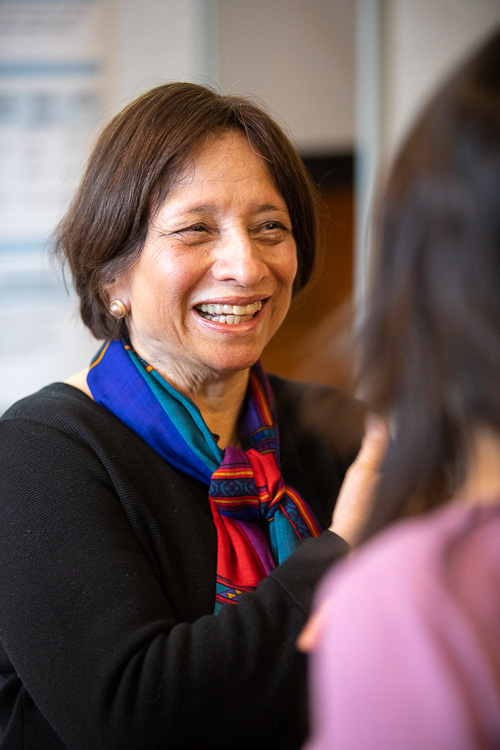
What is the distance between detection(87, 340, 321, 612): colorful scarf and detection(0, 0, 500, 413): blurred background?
131 cm

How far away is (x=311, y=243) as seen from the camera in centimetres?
167

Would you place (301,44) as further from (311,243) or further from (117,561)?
(117,561)

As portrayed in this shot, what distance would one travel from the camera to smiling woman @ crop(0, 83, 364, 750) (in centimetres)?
104

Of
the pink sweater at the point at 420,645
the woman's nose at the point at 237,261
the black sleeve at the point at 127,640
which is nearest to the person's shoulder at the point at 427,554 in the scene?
the pink sweater at the point at 420,645

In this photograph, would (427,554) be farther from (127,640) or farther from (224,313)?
(224,313)

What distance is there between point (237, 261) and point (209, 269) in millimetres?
59

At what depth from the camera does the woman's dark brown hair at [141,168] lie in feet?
4.49

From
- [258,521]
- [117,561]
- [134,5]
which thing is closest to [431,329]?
[117,561]

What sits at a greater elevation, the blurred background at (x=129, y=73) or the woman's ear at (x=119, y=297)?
the blurred background at (x=129, y=73)

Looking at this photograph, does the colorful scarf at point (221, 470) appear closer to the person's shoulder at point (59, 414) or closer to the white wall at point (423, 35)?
the person's shoulder at point (59, 414)

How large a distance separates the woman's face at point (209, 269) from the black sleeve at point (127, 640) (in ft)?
1.34

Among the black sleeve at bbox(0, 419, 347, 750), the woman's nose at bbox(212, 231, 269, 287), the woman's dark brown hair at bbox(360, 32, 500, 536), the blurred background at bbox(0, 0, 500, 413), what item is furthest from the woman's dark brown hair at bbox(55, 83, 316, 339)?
the blurred background at bbox(0, 0, 500, 413)

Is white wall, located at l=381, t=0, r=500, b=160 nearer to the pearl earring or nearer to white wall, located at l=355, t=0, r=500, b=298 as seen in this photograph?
white wall, located at l=355, t=0, r=500, b=298

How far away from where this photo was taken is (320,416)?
5.65ft
